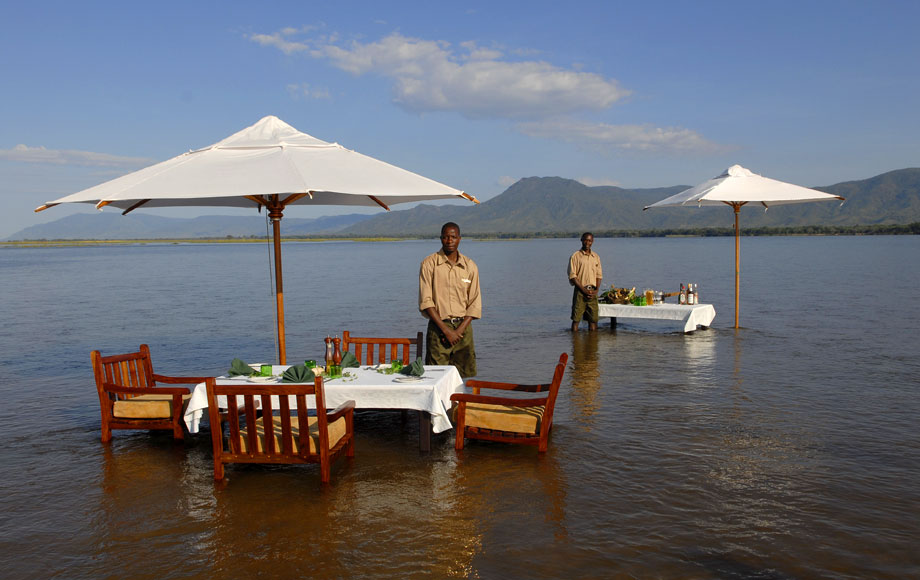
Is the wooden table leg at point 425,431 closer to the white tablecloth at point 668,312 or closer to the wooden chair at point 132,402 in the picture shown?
the wooden chair at point 132,402

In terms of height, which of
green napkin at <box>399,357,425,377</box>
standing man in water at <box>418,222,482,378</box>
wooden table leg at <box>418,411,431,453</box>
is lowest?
wooden table leg at <box>418,411,431,453</box>

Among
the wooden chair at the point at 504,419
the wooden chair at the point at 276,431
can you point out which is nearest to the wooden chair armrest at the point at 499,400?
the wooden chair at the point at 504,419

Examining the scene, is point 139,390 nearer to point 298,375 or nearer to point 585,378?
point 298,375

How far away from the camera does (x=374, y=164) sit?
7.31m

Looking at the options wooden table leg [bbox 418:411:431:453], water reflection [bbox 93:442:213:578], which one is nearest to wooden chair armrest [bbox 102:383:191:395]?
water reflection [bbox 93:442:213:578]

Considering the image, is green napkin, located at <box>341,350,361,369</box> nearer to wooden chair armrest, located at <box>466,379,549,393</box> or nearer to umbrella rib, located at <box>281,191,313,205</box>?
wooden chair armrest, located at <box>466,379,549,393</box>

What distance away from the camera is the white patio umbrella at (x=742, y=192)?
1420 centimetres

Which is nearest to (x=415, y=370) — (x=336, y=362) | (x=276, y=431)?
(x=336, y=362)

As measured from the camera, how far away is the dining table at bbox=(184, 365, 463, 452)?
636 cm

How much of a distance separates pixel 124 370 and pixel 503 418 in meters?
4.10

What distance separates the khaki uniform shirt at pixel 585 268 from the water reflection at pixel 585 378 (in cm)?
128

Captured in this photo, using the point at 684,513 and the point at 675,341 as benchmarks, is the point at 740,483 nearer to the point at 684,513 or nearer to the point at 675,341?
the point at 684,513

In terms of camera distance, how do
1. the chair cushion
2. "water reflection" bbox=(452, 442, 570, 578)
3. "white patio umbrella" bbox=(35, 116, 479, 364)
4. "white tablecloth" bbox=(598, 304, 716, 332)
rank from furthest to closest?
"white tablecloth" bbox=(598, 304, 716, 332)
the chair cushion
"white patio umbrella" bbox=(35, 116, 479, 364)
"water reflection" bbox=(452, 442, 570, 578)

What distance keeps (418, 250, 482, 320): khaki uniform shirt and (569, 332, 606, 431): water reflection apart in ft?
6.50
